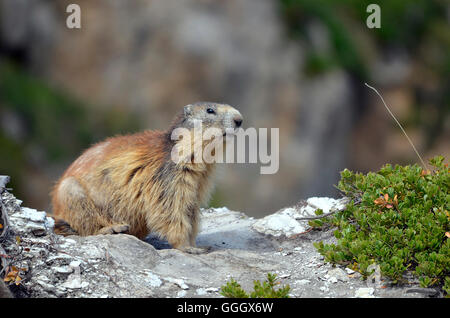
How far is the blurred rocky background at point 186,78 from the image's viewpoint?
1984cm

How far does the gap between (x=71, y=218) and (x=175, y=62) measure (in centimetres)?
1292

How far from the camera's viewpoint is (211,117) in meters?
8.67

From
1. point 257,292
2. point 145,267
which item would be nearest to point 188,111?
point 145,267

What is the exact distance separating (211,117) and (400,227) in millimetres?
3010

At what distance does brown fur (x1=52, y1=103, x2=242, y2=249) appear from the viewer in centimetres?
849

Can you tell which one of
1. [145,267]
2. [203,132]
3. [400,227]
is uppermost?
[203,132]

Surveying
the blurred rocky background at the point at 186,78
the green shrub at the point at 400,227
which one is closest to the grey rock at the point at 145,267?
the green shrub at the point at 400,227

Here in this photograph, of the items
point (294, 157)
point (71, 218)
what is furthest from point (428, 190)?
point (294, 157)

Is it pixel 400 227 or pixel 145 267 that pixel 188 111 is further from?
pixel 400 227

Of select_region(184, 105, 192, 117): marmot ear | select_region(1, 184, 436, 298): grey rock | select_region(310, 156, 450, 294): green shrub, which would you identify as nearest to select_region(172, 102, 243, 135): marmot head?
select_region(184, 105, 192, 117): marmot ear

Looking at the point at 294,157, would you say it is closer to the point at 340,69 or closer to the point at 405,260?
the point at 340,69

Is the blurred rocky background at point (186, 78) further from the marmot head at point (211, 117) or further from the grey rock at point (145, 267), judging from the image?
the grey rock at point (145, 267)

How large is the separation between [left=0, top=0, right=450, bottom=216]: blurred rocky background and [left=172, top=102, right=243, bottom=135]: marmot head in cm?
1053

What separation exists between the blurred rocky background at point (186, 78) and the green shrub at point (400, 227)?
11671mm
